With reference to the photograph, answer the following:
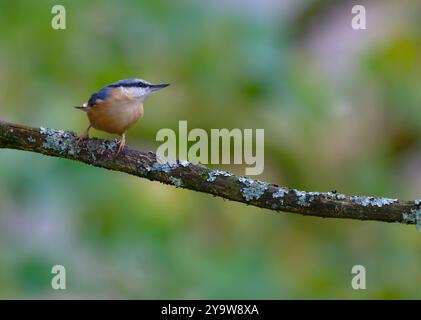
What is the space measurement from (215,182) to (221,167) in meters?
2.75

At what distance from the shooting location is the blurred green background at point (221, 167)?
6.13 meters

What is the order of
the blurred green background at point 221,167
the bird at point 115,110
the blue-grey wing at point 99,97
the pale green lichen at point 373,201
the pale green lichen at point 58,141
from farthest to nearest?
the blurred green background at point 221,167 → the blue-grey wing at point 99,97 → the bird at point 115,110 → the pale green lichen at point 58,141 → the pale green lichen at point 373,201

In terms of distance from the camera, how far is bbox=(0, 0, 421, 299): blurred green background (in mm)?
6129

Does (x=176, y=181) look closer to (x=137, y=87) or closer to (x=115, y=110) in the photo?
(x=115, y=110)

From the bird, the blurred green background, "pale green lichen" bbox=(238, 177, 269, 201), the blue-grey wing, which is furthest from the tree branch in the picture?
the blurred green background

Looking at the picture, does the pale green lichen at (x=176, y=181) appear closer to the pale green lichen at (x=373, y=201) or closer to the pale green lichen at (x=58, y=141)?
the pale green lichen at (x=58, y=141)

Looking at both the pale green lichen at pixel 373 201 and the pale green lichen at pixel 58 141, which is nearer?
the pale green lichen at pixel 373 201

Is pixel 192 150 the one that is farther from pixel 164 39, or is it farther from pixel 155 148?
pixel 164 39

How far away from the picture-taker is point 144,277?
6.46 m

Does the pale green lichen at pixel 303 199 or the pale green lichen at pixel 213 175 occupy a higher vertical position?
the pale green lichen at pixel 213 175

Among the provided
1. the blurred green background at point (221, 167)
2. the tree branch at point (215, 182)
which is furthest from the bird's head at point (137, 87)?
the blurred green background at point (221, 167)

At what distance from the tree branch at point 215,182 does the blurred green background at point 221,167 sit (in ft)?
6.24

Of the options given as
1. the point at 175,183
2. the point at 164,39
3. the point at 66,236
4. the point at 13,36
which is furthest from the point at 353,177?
the point at 175,183

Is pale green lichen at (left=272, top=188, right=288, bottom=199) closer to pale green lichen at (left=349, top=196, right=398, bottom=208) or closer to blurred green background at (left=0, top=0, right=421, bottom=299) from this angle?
pale green lichen at (left=349, top=196, right=398, bottom=208)
